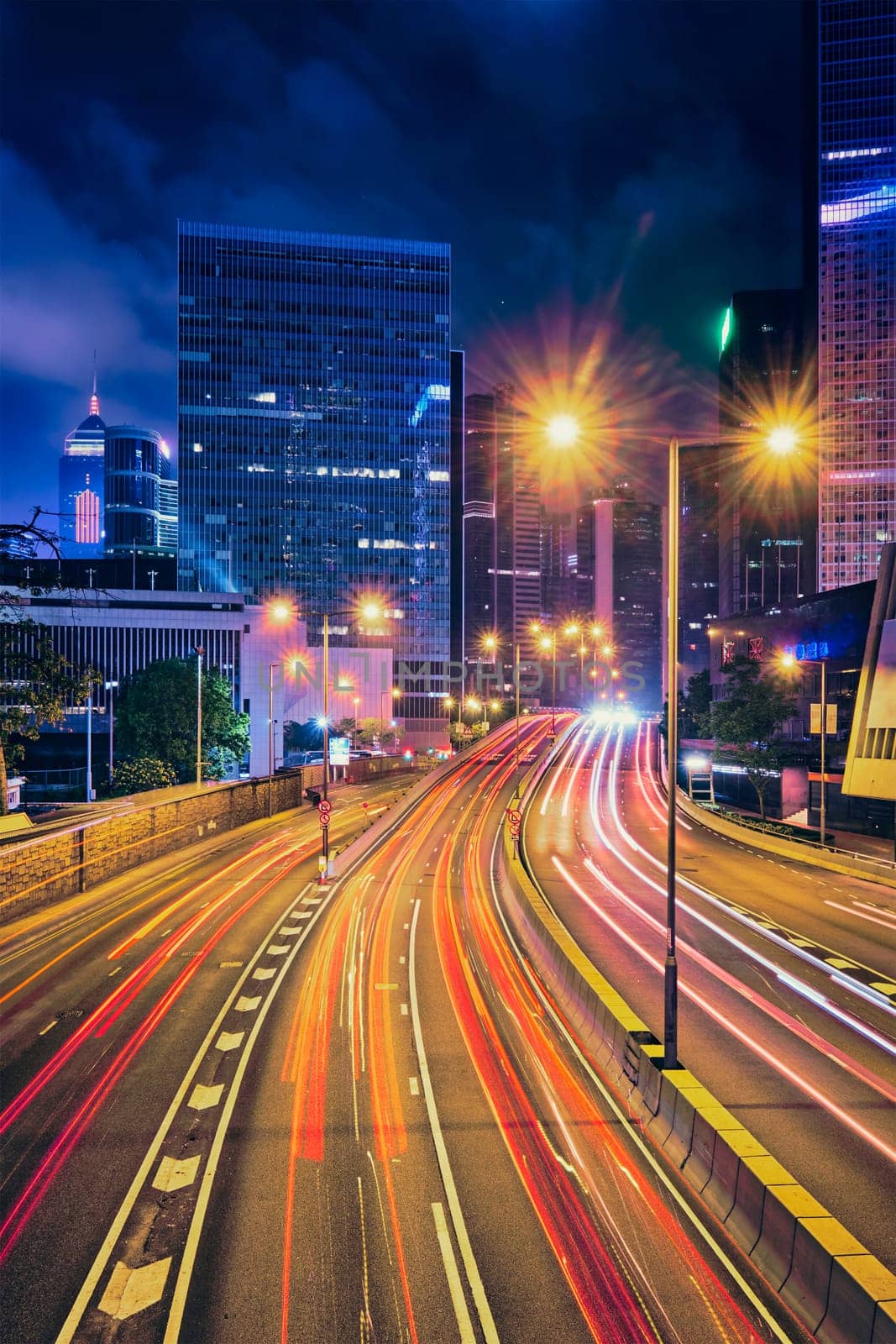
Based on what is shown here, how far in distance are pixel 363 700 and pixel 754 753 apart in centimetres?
A: 7674

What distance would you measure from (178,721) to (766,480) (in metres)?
159

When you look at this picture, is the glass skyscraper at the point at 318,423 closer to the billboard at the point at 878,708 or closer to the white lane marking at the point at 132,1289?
the billboard at the point at 878,708

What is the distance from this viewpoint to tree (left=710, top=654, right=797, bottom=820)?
5709 cm

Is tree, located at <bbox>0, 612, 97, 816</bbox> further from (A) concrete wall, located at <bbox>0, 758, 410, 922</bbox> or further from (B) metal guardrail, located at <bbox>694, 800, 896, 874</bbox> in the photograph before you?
(B) metal guardrail, located at <bbox>694, 800, 896, 874</bbox>

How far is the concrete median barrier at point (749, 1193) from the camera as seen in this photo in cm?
788

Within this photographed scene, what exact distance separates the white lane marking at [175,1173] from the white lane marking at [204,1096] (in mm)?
1647

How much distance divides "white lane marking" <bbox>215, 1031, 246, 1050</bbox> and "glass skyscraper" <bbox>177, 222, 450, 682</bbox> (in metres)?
126

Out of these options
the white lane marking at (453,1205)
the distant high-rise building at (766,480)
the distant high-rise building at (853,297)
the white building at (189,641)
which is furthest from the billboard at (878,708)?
the distant high-rise building at (766,480)

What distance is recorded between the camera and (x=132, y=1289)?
9.00 metres

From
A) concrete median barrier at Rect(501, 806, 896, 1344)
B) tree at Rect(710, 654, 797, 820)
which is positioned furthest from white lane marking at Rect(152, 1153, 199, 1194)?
tree at Rect(710, 654, 797, 820)

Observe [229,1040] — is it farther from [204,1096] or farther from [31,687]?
[31,687]

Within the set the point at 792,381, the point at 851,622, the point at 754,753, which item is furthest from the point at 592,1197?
the point at 792,381

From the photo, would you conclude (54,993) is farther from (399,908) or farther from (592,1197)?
(592,1197)

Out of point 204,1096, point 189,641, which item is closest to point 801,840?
point 204,1096
